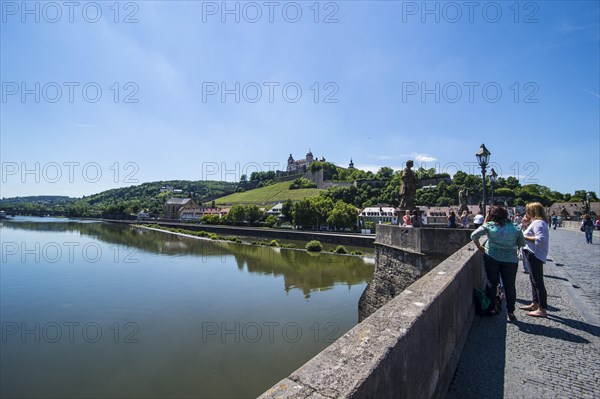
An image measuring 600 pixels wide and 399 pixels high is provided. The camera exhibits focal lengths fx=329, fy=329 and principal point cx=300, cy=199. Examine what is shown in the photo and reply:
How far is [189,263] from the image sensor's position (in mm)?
36719

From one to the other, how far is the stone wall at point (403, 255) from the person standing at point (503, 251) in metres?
5.31

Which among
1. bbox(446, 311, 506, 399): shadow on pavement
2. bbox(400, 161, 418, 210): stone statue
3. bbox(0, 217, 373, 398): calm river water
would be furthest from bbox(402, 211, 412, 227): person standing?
bbox(446, 311, 506, 399): shadow on pavement

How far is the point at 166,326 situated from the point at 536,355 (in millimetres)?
16440

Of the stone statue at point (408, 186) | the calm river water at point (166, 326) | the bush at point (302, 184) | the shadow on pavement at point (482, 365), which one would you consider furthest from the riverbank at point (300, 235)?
the bush at point (302, 184)

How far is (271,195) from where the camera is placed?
126438 mm

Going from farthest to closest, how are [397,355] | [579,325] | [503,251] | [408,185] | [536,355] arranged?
1. [408,185]
2. [503,251]
3. [579,325]
4. [536,355]
5. [397,355]

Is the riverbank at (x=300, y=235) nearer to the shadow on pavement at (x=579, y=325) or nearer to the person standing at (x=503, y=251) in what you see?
the shadow on pavement at (x=579, y=325)

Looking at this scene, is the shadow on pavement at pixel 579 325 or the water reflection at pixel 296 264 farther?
the water reflection at pixel 296 264

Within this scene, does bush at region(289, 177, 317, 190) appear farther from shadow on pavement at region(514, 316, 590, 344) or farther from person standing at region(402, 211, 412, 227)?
shadow on pavement at region(514, 316, 590, 344)

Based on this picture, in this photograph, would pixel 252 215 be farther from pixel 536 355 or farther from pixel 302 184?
pixel 536 355

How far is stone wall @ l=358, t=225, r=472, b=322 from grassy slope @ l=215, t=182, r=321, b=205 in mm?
94914

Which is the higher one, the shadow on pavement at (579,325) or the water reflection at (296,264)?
the shadow on pavement at (579,325)

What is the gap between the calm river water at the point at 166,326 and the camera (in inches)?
452

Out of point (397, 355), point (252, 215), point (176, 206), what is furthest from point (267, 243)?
point (176, 206)
